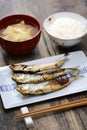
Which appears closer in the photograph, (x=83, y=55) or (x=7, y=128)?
(x=7, y=128)

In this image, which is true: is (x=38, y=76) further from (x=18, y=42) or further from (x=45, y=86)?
(x=18, y=42)

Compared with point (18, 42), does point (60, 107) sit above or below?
below

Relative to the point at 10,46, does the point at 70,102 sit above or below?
below

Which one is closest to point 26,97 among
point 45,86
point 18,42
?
point 45,86

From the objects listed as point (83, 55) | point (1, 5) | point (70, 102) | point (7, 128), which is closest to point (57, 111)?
point (70, 102)

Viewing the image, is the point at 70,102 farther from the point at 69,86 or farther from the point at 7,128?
the point at 7,128
